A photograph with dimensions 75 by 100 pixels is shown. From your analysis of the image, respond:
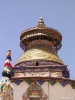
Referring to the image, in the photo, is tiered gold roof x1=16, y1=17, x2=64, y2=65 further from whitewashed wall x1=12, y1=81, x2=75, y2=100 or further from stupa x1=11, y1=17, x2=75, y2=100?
whitewashed wall x1=12, y1=81, x2=75, y2=100

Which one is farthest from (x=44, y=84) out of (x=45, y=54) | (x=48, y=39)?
(x=48, y=39)

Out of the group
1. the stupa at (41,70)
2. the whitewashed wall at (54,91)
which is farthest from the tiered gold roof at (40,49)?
the whitewashed wall at (54,91)

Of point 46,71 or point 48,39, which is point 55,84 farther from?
point 48,39

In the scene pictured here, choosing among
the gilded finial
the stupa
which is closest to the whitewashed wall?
the stupa

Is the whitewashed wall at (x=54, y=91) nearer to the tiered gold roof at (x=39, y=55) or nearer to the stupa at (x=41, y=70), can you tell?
the stupa at (x=41, y=70)

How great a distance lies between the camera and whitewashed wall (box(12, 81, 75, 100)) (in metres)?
24.7

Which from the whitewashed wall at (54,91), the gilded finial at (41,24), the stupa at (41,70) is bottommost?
the whitewashed wall at (54,91)

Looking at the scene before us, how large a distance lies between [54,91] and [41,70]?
2.70 m

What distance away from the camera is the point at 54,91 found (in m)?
24.8

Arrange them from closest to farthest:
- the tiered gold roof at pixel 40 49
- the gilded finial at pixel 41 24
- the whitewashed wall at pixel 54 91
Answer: the whitewashed wall at pixel 54 91 < the tiered gold roof at pixel 40 49 < the gilded finial at pixel 41 24

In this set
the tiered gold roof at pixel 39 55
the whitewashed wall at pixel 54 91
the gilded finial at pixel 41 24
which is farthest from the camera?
the gilded finial at pixel 41 24

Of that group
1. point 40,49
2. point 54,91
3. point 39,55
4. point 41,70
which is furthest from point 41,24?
point 54,91

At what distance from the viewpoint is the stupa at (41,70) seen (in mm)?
24781

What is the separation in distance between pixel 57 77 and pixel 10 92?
8.48 meters
